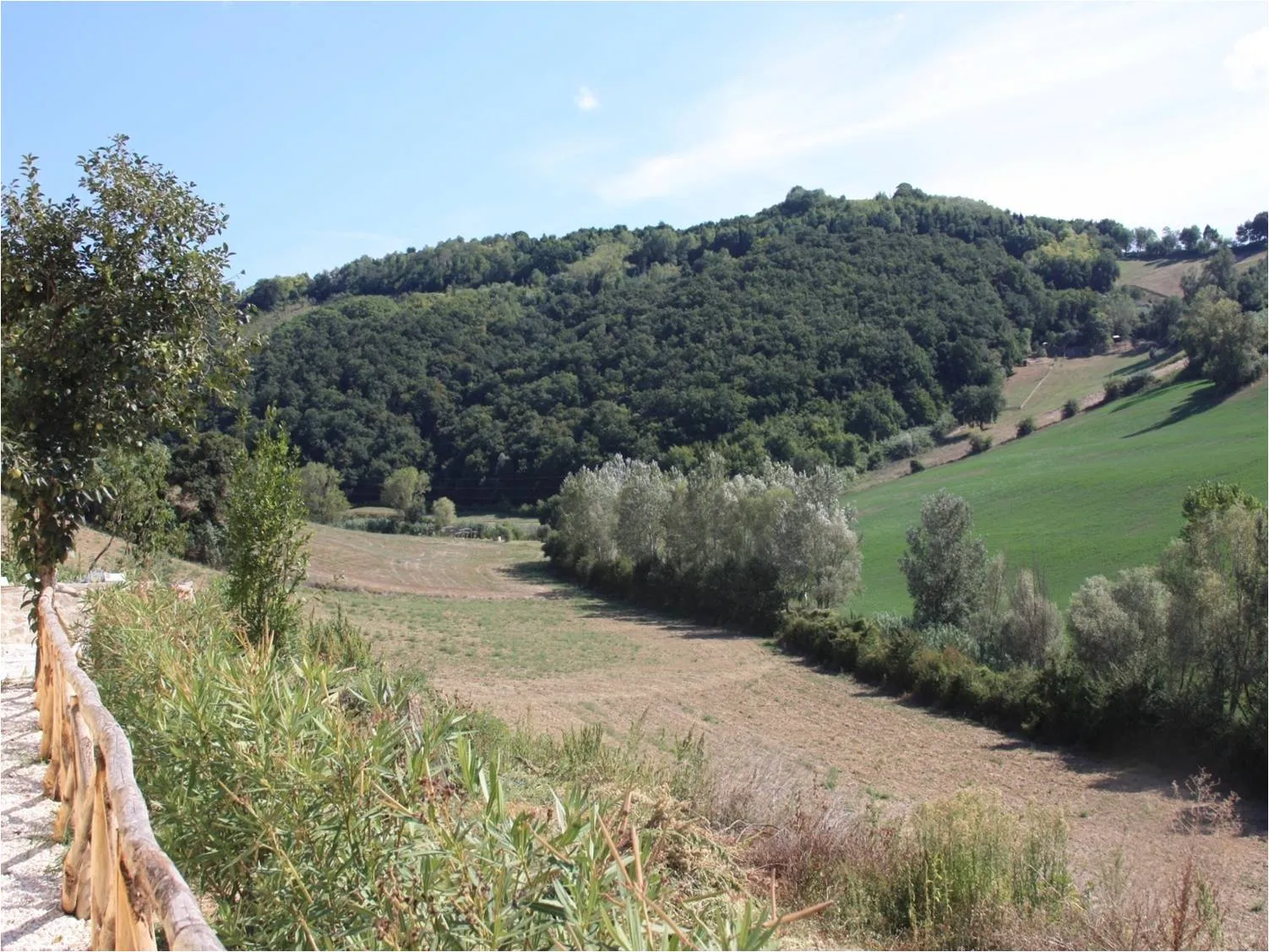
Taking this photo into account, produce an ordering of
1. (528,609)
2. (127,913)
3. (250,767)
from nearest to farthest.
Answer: (127,913) < (250,767) < (528,609)

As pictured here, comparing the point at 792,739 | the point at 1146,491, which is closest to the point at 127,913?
the point at 792,739

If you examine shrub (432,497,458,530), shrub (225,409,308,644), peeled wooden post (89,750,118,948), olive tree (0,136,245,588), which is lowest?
shrub (432,497,458,530)

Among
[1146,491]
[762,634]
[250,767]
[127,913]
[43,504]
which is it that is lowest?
[762,634]

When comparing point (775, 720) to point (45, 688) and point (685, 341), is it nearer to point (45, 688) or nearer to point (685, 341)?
point (45, 688)

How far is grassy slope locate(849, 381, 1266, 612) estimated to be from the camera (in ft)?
138

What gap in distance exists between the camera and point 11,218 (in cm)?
636

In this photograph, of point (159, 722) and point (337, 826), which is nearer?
point (337, 826)

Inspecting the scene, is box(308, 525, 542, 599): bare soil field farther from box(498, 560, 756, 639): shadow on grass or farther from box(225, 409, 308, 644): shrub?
box(225, 409, 308, 644): shrub

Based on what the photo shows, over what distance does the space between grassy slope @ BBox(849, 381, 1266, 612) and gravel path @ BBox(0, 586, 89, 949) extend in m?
35.4

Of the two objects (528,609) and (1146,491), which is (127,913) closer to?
(528,609)

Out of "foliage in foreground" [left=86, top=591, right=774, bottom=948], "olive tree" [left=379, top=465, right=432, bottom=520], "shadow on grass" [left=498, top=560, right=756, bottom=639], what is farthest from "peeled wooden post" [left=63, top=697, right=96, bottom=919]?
"olive tree" [left=379, top=465, right=432, bottom=520]

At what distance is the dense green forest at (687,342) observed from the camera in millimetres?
90125

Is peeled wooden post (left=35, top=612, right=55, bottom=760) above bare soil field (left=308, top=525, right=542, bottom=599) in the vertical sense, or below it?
above

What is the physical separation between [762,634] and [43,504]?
37.3 m
